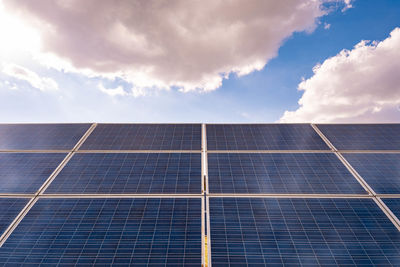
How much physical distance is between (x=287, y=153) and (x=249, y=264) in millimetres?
6052

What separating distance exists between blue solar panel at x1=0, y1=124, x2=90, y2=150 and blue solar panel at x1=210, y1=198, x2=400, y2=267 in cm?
938

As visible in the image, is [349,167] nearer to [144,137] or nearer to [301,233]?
[301,233]

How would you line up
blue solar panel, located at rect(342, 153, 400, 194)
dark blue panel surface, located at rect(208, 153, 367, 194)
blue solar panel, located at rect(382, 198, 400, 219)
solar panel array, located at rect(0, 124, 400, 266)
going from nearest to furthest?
solar panel array, located at rect(0, 124, 400, 266)
blue solar panel, located at rect(382, 198, 400, 219)
dark blue panel surface, located at rect(208, 153, 367, 194)
blue solar panel, located at rect(342, 153, 400, 194)

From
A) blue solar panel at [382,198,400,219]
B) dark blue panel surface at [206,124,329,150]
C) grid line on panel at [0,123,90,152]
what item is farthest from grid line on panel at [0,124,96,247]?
blue solar panel at [382,198,400,219]

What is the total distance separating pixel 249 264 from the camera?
5844 mm

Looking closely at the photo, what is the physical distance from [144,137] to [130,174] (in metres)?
2.96

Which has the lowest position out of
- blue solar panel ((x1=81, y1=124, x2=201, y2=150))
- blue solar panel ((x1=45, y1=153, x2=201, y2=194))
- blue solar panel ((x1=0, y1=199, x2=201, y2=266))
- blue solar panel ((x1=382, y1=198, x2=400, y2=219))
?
blue solar panel ((x1=0, y1=199, x2=201, y2=266))

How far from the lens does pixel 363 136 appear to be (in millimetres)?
11430

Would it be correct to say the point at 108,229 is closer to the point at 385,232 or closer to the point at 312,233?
the point at 312,233

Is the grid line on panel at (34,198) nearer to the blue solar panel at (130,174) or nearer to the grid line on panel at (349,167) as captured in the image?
the blue solar panel at (130,174)

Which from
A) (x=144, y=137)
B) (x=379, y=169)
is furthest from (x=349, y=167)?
(x=144, y=137)

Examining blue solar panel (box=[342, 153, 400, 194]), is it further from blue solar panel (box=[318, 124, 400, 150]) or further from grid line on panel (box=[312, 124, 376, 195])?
blue solar panel (box=[318, 124, 400, 150])

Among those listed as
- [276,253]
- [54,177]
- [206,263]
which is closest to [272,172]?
[276,253]

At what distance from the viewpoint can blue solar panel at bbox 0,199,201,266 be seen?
19.6 ft
